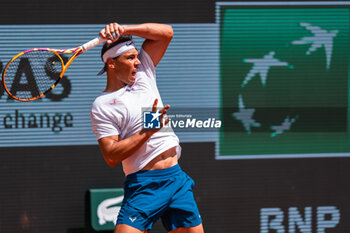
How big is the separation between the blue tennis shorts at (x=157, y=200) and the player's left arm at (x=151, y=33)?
735 mm

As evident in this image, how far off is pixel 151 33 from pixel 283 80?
2340 millimetres

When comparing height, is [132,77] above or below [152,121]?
above

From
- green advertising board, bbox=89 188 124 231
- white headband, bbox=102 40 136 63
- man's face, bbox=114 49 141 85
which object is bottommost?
green advertising board, bbox=89 188 124 231

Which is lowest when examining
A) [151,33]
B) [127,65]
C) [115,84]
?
[115,84]

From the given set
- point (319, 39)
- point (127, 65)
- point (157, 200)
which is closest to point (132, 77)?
point (127, 65)

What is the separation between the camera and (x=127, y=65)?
3.51 m

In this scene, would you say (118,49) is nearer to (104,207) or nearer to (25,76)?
(25,76)

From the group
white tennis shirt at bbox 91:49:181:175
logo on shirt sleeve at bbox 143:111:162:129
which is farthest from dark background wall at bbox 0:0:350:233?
logo on shirt sleeve at bbox 143:111:162:129

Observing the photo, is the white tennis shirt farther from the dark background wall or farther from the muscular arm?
the dark background wall

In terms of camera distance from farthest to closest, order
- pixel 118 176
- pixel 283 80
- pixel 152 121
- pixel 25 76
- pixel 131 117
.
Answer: pixel 283 80, pixel 118 176, pixel 25 76, pixel 131 117, pixel 152 121

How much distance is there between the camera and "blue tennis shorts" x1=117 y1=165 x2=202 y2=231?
3475 mm

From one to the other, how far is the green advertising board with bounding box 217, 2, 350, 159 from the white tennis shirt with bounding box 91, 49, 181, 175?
1.97 metres

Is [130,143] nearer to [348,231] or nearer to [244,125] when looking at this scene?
Result: [244,125]

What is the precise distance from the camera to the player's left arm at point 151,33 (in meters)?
3.36
